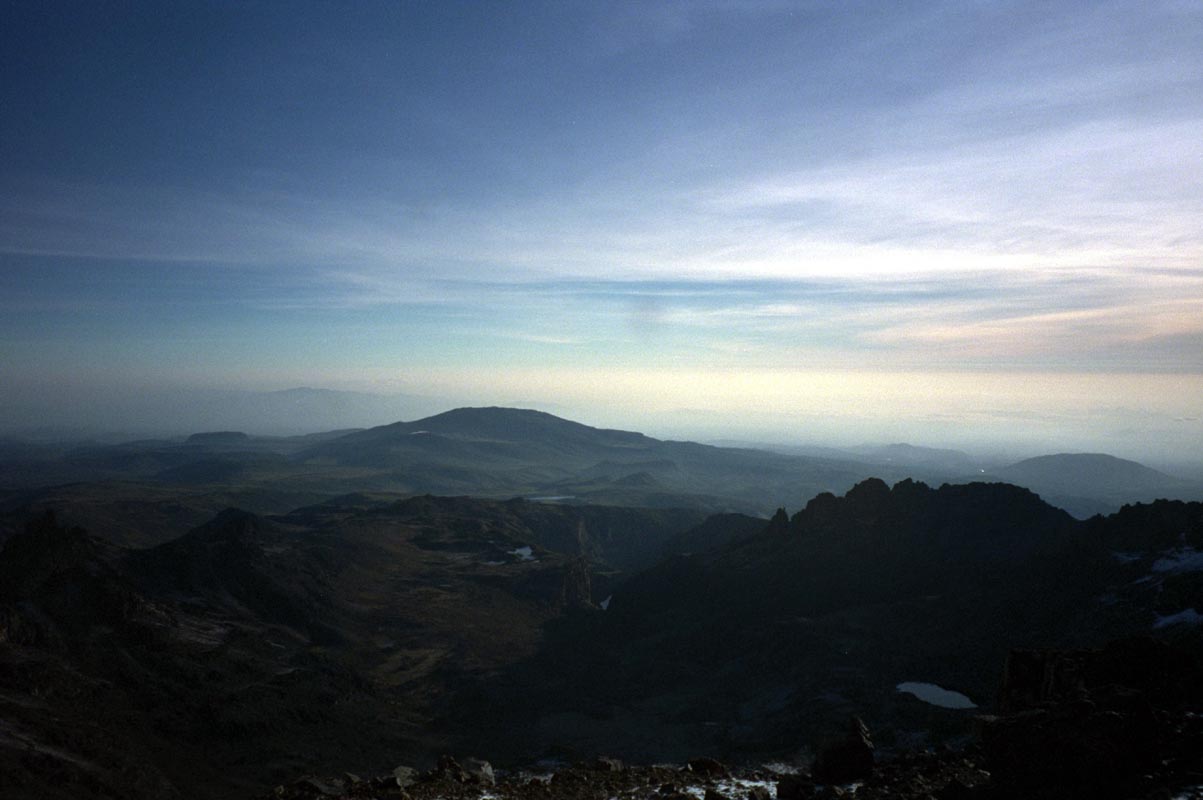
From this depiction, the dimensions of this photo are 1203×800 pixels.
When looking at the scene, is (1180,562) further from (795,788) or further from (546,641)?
(546,641)

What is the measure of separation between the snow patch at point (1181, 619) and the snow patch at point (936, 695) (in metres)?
16.4

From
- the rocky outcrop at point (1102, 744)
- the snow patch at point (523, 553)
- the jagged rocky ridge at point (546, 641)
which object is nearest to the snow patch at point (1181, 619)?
the jagged rocky ridge at point (546, 641)

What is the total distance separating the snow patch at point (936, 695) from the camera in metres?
51.5

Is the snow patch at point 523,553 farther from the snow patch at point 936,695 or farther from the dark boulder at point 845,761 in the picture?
the dark boulder at point 845,761

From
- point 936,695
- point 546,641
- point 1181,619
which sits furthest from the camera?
point 546,641

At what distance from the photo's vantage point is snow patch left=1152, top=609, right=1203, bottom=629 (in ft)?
161

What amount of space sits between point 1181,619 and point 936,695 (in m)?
19.6

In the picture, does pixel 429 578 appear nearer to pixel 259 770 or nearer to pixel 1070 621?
pixel 259 770

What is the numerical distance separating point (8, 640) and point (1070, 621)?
310 feet

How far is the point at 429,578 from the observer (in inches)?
5030

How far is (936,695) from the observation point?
54.2m

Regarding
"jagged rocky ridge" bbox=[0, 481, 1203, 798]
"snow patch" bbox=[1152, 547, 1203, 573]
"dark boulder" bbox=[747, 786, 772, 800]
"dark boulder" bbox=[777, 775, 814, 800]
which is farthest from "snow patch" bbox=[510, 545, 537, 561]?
"dark boulder" bbox=[777, 775, 814, 800]

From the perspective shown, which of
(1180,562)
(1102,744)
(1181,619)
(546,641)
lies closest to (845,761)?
(1102,744)

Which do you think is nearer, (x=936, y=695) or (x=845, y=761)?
(x=845, y=761)
